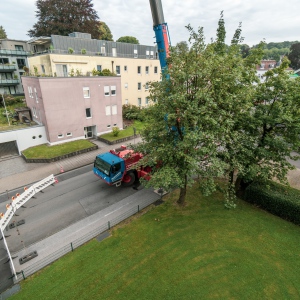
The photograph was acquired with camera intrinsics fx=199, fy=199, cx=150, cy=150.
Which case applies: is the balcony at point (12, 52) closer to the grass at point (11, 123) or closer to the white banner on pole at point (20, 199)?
the grass at point (11, 123)

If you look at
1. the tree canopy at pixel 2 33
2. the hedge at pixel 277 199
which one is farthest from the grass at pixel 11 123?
the tree canopy at pixel 2 33

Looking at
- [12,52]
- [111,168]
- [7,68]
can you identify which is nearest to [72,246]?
[111,168]

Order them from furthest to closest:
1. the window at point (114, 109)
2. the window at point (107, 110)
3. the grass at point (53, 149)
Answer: the window at point (114, 109) < the window at point (107, 110) < the grass at point (53, 149)

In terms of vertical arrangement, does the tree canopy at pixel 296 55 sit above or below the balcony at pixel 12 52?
above

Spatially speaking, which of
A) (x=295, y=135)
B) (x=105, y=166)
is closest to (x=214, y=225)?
(x=295, y=135)

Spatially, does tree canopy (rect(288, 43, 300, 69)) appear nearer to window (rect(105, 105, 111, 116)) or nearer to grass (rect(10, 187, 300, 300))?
window (rect(105, 105, 111, 116))

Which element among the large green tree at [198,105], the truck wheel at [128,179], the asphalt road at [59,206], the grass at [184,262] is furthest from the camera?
the truck wheel at [128,179]

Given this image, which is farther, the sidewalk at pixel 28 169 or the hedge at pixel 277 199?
the sidewalk at pixel 28 169

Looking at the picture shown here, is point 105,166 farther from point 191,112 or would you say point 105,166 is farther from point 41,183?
point 191,112
